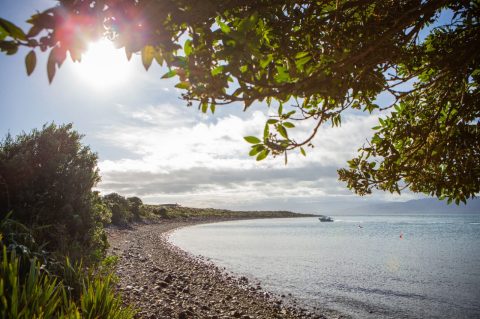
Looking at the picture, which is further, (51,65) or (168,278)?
(168,278)

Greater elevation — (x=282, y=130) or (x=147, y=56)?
(x=147, y=56)

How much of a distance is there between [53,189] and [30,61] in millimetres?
11818

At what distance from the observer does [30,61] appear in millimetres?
2203

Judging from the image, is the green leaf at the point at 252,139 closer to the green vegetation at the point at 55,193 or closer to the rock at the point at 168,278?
the green vegetation at the point at 55,193

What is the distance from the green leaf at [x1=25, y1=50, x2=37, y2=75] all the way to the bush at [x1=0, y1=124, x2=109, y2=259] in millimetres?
→ 10022

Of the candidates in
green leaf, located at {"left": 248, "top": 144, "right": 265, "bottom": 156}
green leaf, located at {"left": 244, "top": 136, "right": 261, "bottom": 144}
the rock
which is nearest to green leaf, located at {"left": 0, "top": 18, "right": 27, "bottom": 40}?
green leaf, located at {"left": 244, "top": 136, "right": 261, "bottom": 144}

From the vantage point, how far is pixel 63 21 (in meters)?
2.25

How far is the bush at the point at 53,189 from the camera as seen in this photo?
38.1 ft

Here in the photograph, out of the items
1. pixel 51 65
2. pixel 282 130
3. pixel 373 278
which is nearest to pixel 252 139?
pixel 282 130

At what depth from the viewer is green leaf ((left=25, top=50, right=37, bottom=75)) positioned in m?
2.19

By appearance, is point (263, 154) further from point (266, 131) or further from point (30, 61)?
point (30, 61)

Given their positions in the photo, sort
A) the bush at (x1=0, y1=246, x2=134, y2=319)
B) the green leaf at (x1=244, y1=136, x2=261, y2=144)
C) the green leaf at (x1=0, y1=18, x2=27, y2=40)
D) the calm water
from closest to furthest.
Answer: the green leaf at (x1=0, y1=18, x2=27, y2=40) → the green leaf at (x1=244, y1=136, x2=261, y2=144) → the bush at (x1=0, y1=246, x2=134, y2=319) → the calm water

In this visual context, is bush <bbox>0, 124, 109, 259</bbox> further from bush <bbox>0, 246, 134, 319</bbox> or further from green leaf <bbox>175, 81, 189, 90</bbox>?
green leaf <bbox>175, 81, 189, 90</bbox>

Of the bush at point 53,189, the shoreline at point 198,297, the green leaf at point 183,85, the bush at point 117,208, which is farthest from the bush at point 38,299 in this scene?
the bush at point 117,208
